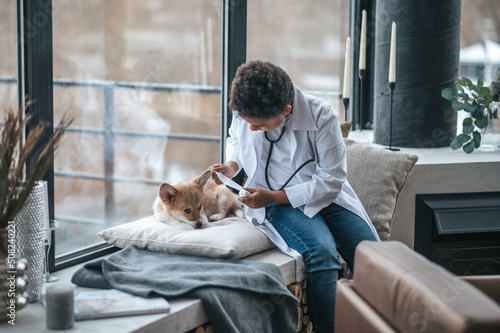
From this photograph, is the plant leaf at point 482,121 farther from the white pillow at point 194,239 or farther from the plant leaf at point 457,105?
the white pillow at point 194,239

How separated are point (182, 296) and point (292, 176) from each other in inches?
29.1

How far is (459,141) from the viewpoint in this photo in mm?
3393

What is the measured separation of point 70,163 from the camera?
246cm

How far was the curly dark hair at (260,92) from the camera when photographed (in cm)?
217

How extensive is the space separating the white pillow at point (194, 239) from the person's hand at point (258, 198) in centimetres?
12

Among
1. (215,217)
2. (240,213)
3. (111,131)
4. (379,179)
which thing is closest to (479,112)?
(379,179)

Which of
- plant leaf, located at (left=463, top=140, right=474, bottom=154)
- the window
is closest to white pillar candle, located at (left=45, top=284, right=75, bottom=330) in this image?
the window

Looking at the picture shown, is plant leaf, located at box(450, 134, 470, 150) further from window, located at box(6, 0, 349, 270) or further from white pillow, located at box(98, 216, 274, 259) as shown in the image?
white pillow, located at box(98, 216, 274, 259)

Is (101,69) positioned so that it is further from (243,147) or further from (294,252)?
(294,252)

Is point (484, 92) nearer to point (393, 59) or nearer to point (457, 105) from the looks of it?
point (457, 105)

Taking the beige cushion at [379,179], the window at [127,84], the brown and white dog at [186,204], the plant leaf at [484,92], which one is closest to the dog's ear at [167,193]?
the brown and white dog at [186,204]

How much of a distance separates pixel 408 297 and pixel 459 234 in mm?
1844

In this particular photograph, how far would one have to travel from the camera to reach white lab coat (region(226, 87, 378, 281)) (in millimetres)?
2342

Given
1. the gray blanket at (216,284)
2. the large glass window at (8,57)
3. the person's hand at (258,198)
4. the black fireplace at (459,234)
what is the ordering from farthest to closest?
the black fireplace at (459,234), the person's hand at (258,198), the large glass window at (8,57), the gray blanket at (216,284)
